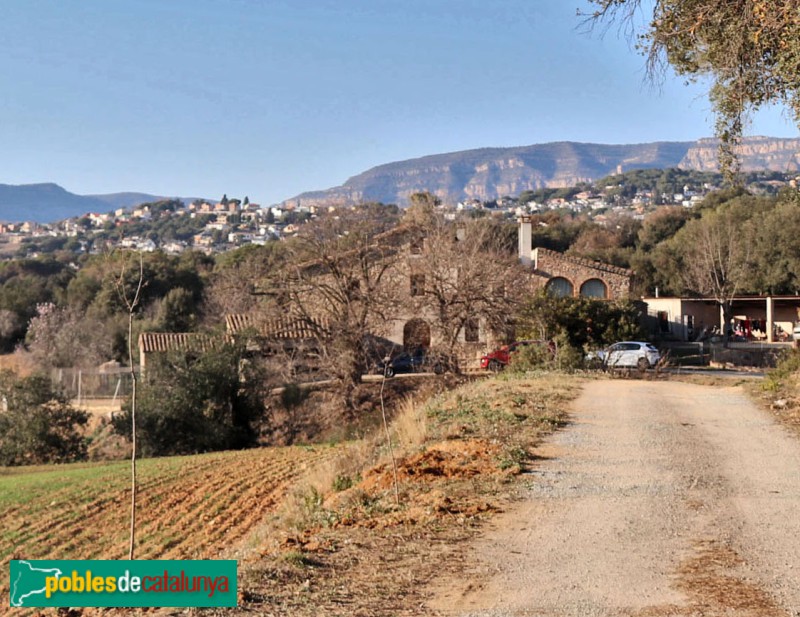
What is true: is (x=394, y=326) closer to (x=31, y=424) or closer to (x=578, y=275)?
(x=578, y=275)

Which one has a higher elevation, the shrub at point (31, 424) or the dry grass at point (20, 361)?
the dry grass at point (20, 361)

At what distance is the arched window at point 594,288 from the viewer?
165 feet

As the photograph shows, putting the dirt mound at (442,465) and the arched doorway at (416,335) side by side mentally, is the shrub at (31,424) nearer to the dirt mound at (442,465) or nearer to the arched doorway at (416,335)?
the arched doorway at (416,335)

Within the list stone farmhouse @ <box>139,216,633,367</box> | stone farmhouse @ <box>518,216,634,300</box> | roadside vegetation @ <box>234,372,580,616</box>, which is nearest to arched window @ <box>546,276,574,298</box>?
stone farmhouse @ <box>518,216,634,300</box>

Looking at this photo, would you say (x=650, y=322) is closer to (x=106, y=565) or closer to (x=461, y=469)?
(x=461, y=469)

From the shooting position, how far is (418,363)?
40.4 m

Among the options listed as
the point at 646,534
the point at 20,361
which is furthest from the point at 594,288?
the point at 646,534

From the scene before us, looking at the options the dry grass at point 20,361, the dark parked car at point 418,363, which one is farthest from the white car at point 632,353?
the dry grass at point 20,361

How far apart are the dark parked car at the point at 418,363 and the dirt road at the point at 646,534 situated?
72.2 ft

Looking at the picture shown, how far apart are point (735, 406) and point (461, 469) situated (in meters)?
10.5

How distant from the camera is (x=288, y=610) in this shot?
632cm

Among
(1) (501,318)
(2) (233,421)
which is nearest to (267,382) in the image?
(2) (233,421)

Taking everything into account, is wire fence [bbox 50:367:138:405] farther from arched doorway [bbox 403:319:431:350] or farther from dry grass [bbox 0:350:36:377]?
arched doorway [bbox 403:319:431:350]

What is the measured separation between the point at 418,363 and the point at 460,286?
17.1ft
